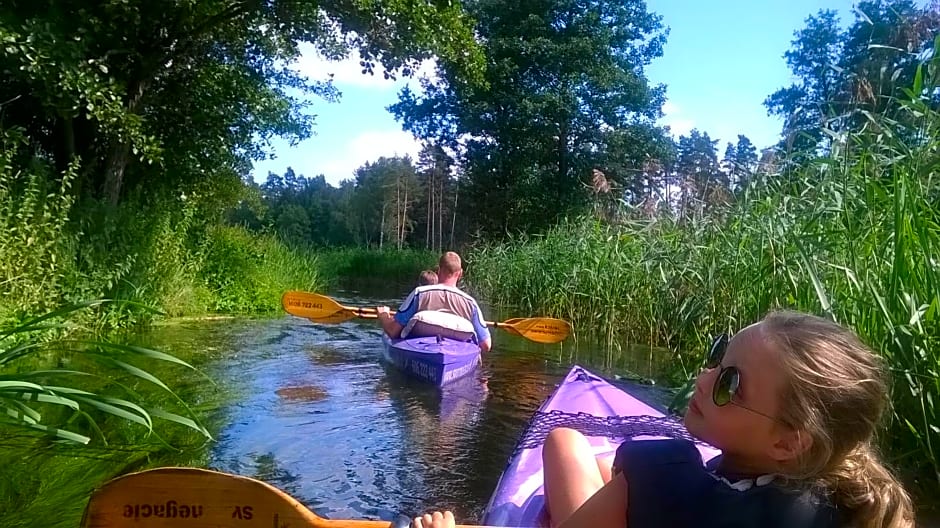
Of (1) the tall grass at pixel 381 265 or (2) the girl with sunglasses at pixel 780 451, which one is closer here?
(2) the girl with sunglasses at pixel 780 451

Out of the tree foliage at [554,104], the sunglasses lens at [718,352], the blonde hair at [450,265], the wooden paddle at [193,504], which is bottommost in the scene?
the wooden paddle at [193,504]

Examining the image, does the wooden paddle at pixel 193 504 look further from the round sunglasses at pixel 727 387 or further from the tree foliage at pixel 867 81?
the tree foliage at pixel 867 81

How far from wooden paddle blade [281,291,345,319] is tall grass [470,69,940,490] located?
3001 mm

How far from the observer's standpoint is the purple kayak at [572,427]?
2418mm

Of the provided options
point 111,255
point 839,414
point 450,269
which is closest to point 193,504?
point 839,414

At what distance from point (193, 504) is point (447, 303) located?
4752mm

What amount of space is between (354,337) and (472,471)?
5205mm

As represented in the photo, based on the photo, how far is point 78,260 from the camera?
23.6ft

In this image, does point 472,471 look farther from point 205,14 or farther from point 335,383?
point 205,14

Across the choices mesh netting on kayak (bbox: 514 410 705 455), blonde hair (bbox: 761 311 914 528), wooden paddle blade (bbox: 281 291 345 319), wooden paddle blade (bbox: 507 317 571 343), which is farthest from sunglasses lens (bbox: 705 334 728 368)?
wooden paddle blade (bbox: 281 291 345 319)

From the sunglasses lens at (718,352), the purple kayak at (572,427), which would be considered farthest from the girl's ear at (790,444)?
the purple kayak at (572,427)

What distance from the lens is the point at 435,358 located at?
5.77 m

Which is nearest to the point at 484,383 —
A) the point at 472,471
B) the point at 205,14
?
the point at 472,471

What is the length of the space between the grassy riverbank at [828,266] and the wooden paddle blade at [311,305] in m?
3.00
